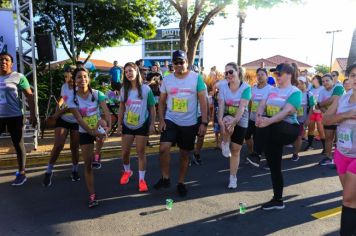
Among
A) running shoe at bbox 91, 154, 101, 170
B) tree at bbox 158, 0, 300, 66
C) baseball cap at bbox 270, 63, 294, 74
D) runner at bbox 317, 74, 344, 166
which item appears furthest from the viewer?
tree at bbox 158, 0, 300, 66

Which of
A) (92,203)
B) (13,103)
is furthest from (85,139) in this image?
(13,103)

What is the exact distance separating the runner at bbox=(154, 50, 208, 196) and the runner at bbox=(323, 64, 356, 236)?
1.92m

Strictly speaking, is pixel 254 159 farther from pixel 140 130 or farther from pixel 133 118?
pixel 133 118

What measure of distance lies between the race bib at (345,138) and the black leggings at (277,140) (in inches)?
41.7

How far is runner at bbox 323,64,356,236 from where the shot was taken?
295cm

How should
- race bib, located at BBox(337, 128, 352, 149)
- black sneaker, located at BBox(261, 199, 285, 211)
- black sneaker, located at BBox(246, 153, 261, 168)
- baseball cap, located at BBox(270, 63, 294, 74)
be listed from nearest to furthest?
1. race bib, located at BBox(337, 128, 352, 149)
2. baseball cap, located at BBox(270, 63, 294, 74)
3. black sneaker, located at BBox(261, 199, 285, 211)
4. black sneaker, located at BBox(246, 153, 261, 168)

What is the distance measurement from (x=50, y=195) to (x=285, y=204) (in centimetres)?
338

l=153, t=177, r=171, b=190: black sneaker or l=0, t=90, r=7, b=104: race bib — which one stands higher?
l=0, t=90, r=7, b=104: race bib

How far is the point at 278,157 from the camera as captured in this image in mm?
4395

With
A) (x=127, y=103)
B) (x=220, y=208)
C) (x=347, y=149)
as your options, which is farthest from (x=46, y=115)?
(x=347, y=149)

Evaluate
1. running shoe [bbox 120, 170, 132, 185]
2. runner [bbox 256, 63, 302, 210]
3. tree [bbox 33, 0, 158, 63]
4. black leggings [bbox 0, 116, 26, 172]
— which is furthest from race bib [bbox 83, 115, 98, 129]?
tree [bbox 33, 0, 158, 63]

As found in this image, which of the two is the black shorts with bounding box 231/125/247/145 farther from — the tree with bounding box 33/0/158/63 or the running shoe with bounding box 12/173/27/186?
the tree with bounding box 33/0/158/63

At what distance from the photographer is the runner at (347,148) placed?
2949 millimetres

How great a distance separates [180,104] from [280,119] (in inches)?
54.9
